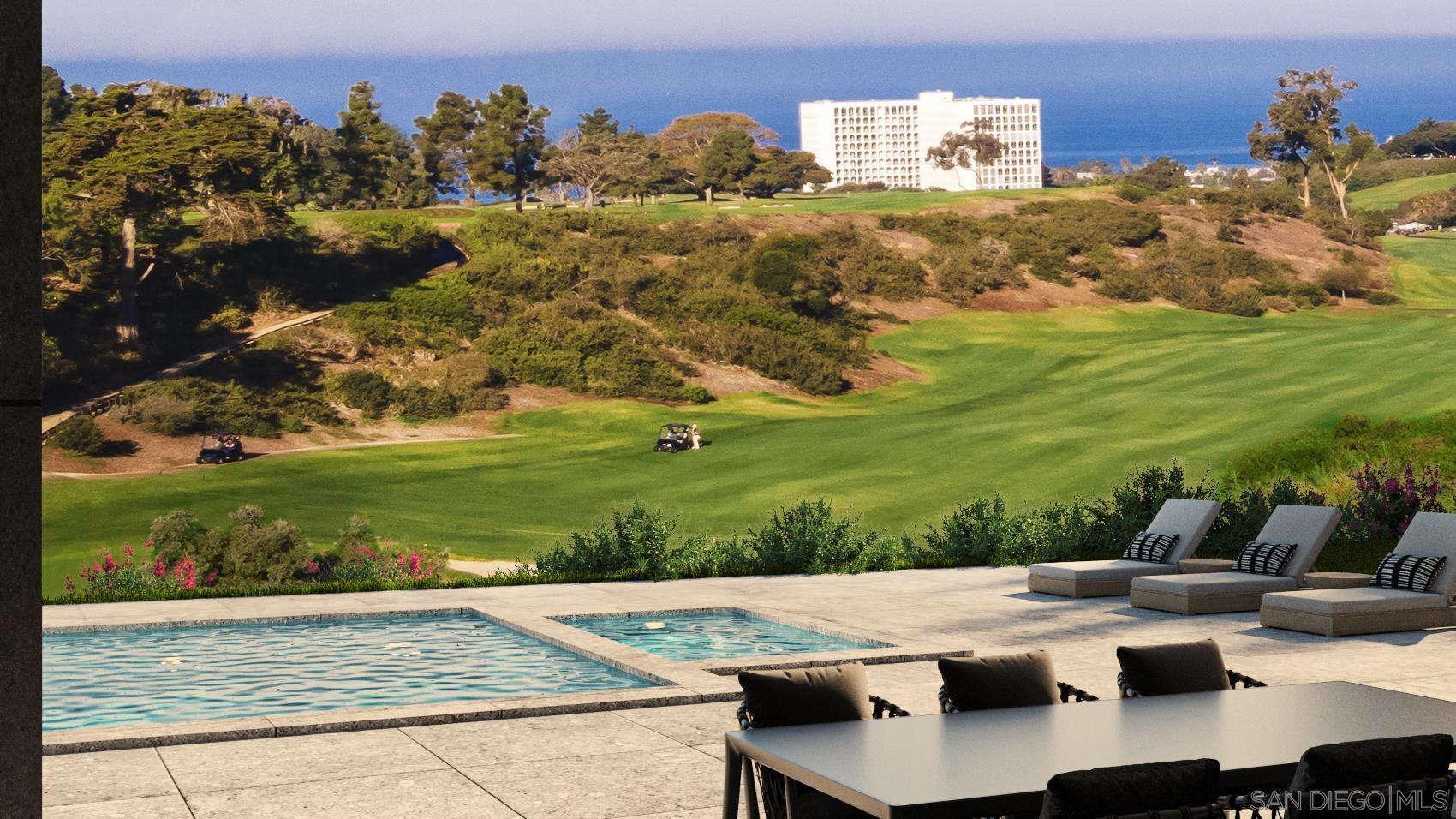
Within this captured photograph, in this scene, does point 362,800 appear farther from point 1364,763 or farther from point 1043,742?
point 1364,763

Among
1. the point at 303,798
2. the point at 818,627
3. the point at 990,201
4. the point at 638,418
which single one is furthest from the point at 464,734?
the point at 990,201

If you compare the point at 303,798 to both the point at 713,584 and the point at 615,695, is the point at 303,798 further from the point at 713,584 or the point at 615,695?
the point at 713,584

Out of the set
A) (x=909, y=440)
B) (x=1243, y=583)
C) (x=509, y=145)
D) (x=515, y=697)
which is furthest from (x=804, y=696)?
(x=509, y=145)

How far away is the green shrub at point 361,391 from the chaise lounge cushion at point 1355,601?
63.1 feet

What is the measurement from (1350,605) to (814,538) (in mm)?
6698

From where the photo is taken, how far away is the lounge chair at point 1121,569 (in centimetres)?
1315

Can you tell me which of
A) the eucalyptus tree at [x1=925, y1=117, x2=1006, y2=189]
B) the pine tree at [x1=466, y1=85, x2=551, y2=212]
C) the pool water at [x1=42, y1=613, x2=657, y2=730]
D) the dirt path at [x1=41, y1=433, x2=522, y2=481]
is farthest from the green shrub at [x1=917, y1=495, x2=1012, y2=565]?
the eucalyptus tree at [x1=925, y1=117, x2=1006, y2=189]

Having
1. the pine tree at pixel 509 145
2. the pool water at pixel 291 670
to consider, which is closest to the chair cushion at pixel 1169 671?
the pool water at pixel 291 670

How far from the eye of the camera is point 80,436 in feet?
80.2

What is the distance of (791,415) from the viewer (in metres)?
29.5

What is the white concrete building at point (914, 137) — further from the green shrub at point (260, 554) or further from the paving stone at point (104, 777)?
the paving stone at point (104, 777)

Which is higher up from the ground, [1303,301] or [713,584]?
[1303,301]

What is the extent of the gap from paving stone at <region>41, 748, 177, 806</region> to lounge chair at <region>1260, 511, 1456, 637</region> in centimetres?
770

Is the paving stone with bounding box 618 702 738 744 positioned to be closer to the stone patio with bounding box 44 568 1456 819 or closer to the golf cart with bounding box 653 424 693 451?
the stone patio with bounding box 44 568 1456 819
